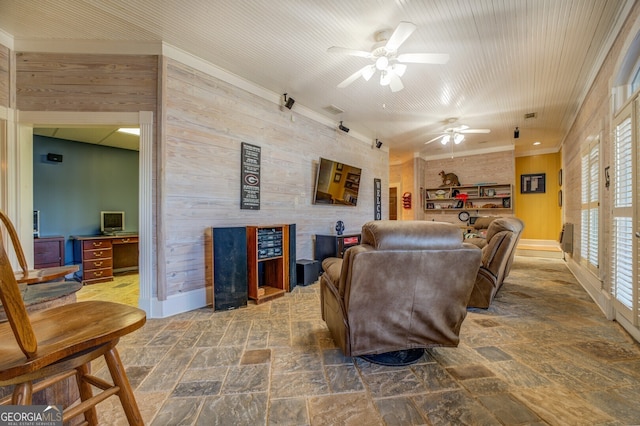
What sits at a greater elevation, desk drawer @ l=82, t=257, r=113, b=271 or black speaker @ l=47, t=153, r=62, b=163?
black speaker @ l=47, t=153, r=62, b=163

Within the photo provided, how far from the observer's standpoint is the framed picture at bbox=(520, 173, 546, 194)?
735 cm

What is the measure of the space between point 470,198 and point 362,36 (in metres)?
6.18

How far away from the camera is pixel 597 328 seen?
97.7 inches

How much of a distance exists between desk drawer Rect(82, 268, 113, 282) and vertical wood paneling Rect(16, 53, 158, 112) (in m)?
2.75

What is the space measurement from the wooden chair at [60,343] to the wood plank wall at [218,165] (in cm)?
178

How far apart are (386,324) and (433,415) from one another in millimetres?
518

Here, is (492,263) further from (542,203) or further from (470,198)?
(542,203)

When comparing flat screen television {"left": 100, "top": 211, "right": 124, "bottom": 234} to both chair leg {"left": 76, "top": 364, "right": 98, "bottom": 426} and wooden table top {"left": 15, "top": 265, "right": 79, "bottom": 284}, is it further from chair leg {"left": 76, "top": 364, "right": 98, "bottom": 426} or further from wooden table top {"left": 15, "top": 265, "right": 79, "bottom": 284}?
chair leg {"left": 76, "top": 364, "right": 98, "bottom": 426}

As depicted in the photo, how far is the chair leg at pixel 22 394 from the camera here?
89cm

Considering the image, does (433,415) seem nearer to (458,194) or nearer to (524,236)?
(458,194)

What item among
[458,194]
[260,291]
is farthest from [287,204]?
[458,194]

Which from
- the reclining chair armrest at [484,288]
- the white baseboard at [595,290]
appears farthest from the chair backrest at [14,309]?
the white baseboard at [595,290]

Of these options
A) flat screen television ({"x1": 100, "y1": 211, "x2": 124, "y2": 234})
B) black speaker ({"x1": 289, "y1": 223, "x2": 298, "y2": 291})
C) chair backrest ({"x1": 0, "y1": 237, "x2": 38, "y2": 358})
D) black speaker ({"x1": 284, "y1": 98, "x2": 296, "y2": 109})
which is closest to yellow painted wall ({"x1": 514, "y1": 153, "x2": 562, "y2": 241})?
black speaker ({"x1": 289, "y1": 223, "x2": 298, "y2": 291})

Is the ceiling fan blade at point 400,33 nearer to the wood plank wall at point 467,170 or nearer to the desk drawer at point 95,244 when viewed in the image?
the desk drawer at point 95,244
